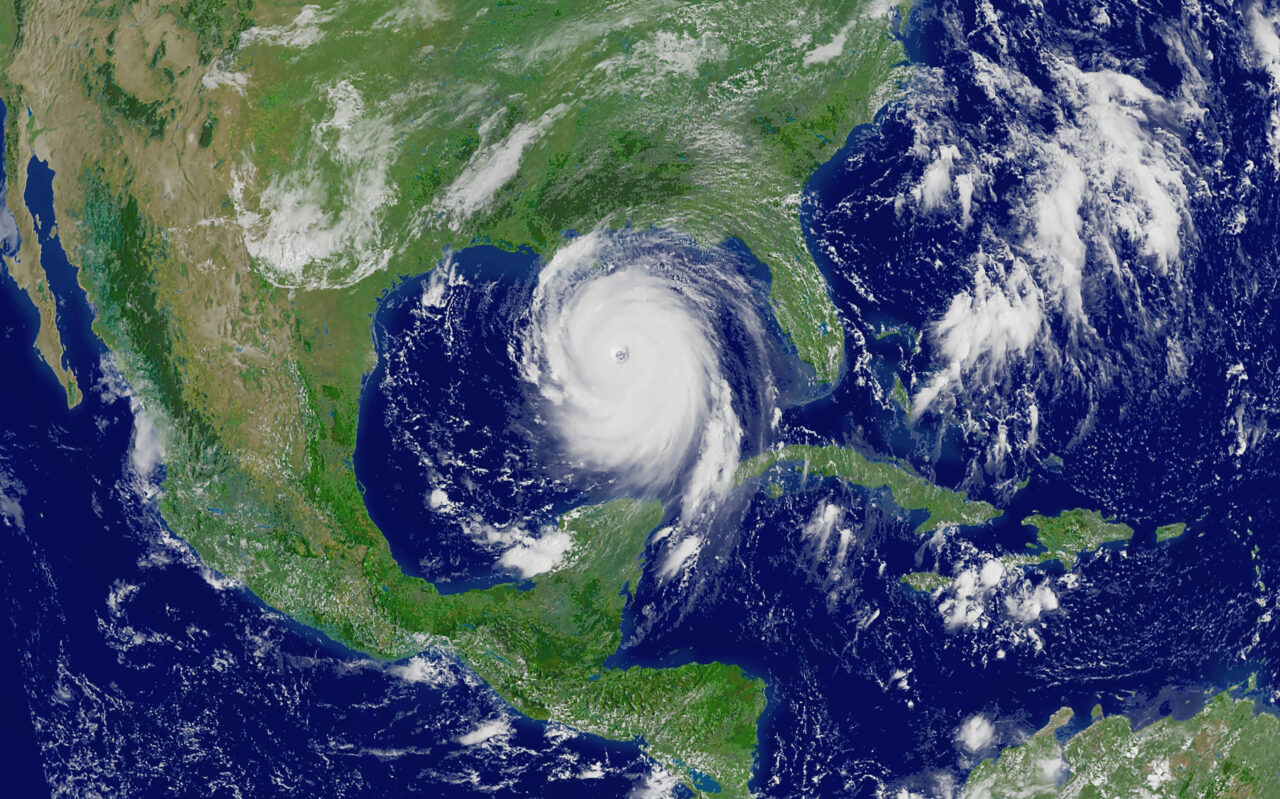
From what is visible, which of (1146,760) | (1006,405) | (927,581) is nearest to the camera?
(1006,405)

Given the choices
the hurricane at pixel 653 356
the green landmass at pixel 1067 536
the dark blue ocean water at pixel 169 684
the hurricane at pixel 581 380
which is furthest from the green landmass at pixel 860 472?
the dark blue ocean water at pixel 169 684

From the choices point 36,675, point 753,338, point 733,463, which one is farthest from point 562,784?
point 36,675

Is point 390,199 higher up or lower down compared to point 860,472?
higher up

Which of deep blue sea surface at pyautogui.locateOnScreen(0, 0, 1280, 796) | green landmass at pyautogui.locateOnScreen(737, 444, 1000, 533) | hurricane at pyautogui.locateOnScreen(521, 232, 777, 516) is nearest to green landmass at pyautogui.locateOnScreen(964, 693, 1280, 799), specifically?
deep blue sea surface at pyautogui.locateOnScreen(0, 0, 1280, 796)

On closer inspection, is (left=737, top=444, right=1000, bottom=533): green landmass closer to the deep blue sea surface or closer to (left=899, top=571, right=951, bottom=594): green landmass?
the deep blue sea surface

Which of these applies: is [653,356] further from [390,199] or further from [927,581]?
[927,581]

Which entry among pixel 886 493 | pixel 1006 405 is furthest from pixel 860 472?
pixel 1006 405
